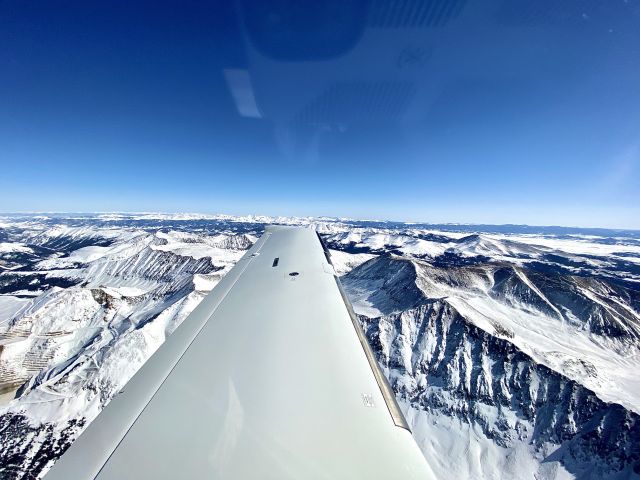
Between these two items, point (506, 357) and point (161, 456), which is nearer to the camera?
point (161, 456)

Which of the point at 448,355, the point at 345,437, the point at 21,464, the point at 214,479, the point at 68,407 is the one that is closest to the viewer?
the point at 214,479

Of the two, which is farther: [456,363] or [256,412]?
[456,363]

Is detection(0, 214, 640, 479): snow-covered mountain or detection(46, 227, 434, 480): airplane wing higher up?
detection(46, 227, 434, 480): airplane wing

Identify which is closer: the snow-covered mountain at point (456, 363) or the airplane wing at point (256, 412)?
the airplane wing at point (256, 412)

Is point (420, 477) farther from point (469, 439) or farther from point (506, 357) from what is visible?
point (506, 357)

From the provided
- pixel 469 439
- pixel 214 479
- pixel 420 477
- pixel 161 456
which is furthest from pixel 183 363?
pixel 469 439

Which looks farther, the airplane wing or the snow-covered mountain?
the snow-covered mountain

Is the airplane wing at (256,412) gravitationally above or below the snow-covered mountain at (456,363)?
above

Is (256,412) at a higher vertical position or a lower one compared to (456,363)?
higher
